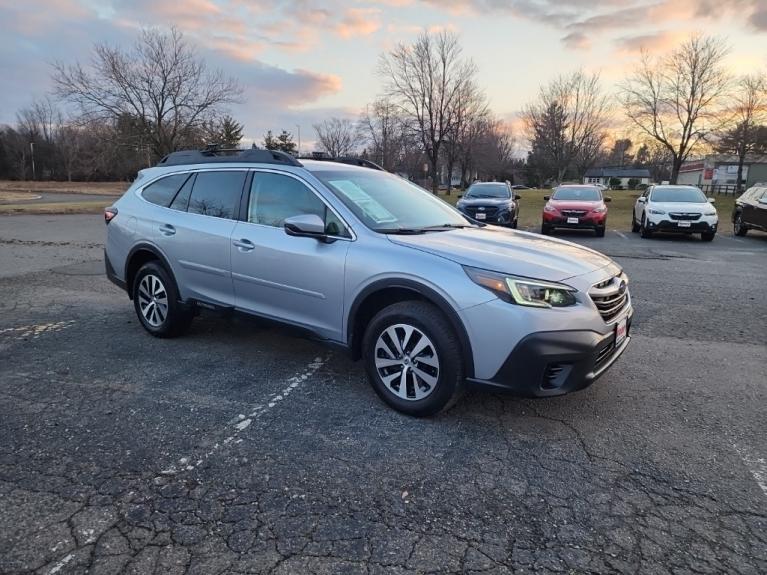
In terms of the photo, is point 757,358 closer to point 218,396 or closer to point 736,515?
point 736,515

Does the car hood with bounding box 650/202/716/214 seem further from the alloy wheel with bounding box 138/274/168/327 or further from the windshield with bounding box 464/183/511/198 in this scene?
the alloy wheel with bounding box 138/274/168/327

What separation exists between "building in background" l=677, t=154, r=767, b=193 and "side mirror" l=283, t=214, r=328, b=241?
147 ft

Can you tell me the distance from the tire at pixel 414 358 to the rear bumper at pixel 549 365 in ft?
0.63

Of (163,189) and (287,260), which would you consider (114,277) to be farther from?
(287,260)

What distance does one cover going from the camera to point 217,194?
4.57m

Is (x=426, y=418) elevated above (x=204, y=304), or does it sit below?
below

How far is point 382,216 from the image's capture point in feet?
12.8

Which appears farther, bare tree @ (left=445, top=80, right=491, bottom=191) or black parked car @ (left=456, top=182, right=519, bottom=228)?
bare tree @ (left=445, top=80, right=491, bottom=191)

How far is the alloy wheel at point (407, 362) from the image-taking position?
329 cm

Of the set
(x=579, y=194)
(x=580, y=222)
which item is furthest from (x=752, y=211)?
(x=580, y=222)

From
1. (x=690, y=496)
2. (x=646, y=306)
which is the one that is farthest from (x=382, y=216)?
(x=646, y=306)

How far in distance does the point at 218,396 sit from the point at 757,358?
4760 millimetres

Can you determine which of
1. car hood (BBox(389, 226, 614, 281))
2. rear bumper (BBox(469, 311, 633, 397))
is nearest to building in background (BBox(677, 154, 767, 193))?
car hood (BBox(389, 226, 614, 281))

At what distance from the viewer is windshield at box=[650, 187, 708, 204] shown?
14828 millimetres
